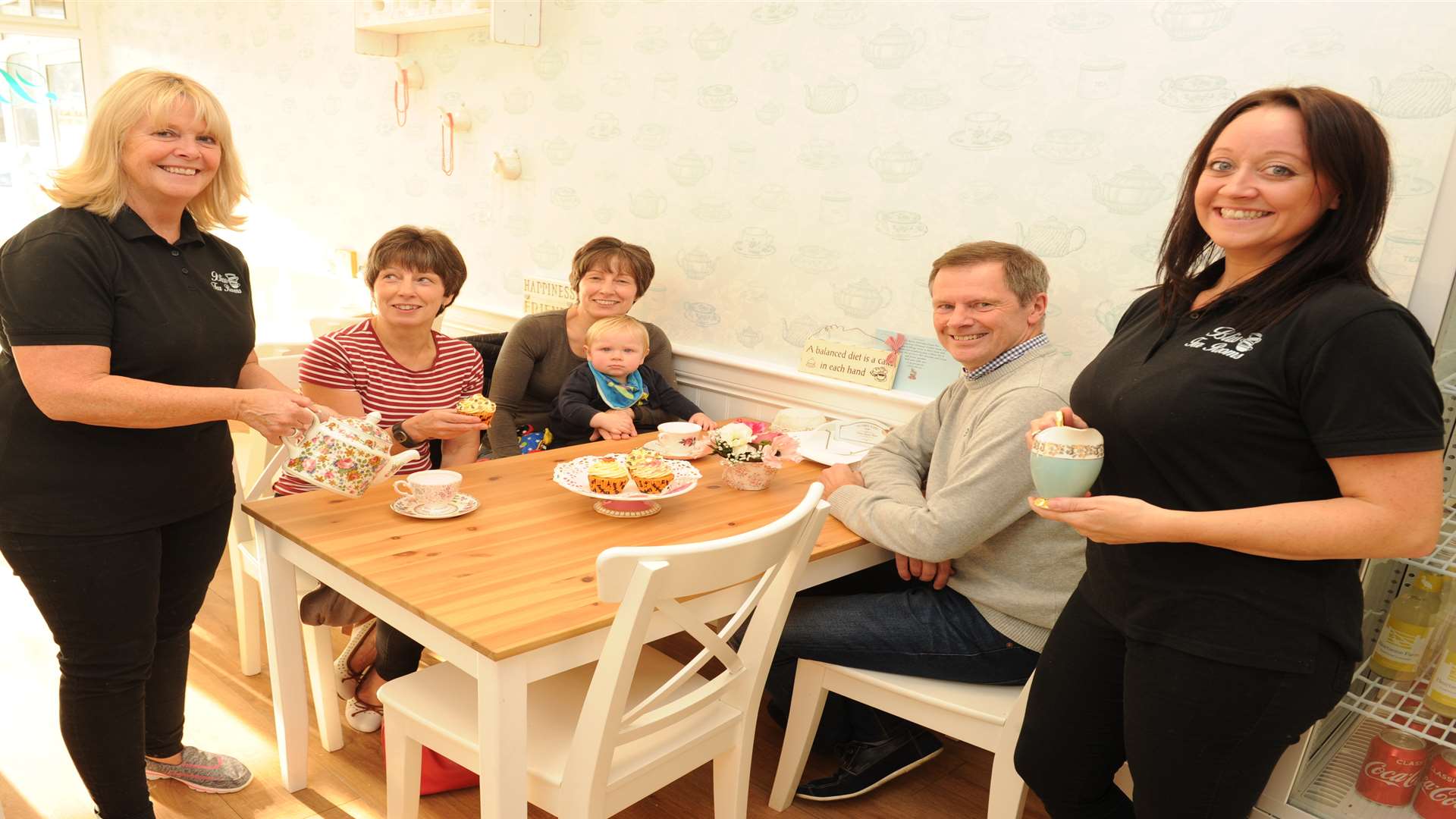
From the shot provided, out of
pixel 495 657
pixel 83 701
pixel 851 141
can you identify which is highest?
pixel 851 141

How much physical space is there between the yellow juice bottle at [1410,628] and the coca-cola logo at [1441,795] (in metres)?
0.18

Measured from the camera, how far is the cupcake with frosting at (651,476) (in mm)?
1854

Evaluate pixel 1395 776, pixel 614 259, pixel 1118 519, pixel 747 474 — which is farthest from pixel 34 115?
Result: pixel 1395 776

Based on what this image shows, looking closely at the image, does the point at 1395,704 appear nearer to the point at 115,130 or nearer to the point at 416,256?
the point at 416,256

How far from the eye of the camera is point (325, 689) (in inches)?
86.0

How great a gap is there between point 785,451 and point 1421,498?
1216 mm

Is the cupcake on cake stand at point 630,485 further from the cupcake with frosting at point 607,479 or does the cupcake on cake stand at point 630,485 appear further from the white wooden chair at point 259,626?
the white wooden chair at point 259,626

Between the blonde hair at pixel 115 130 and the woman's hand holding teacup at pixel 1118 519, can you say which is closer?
the woman's hand holding teacup at pixel 1118 519

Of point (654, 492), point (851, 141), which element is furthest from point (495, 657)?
point (851, 141)

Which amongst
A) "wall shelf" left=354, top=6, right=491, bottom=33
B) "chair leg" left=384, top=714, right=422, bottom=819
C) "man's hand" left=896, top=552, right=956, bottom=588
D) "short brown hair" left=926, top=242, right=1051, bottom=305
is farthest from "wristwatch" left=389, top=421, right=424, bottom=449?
"wall shelf" left=354, top=6, right=491, bottom=33

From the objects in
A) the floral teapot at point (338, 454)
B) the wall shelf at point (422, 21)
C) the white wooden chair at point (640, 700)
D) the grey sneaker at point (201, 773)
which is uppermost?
the wall shelf at point (422, 21)

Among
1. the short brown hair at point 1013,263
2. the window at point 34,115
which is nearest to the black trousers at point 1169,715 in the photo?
the short brown hair at point 1013,263

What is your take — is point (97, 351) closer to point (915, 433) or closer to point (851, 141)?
point (915, 433)

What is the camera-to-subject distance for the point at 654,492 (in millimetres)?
1862
